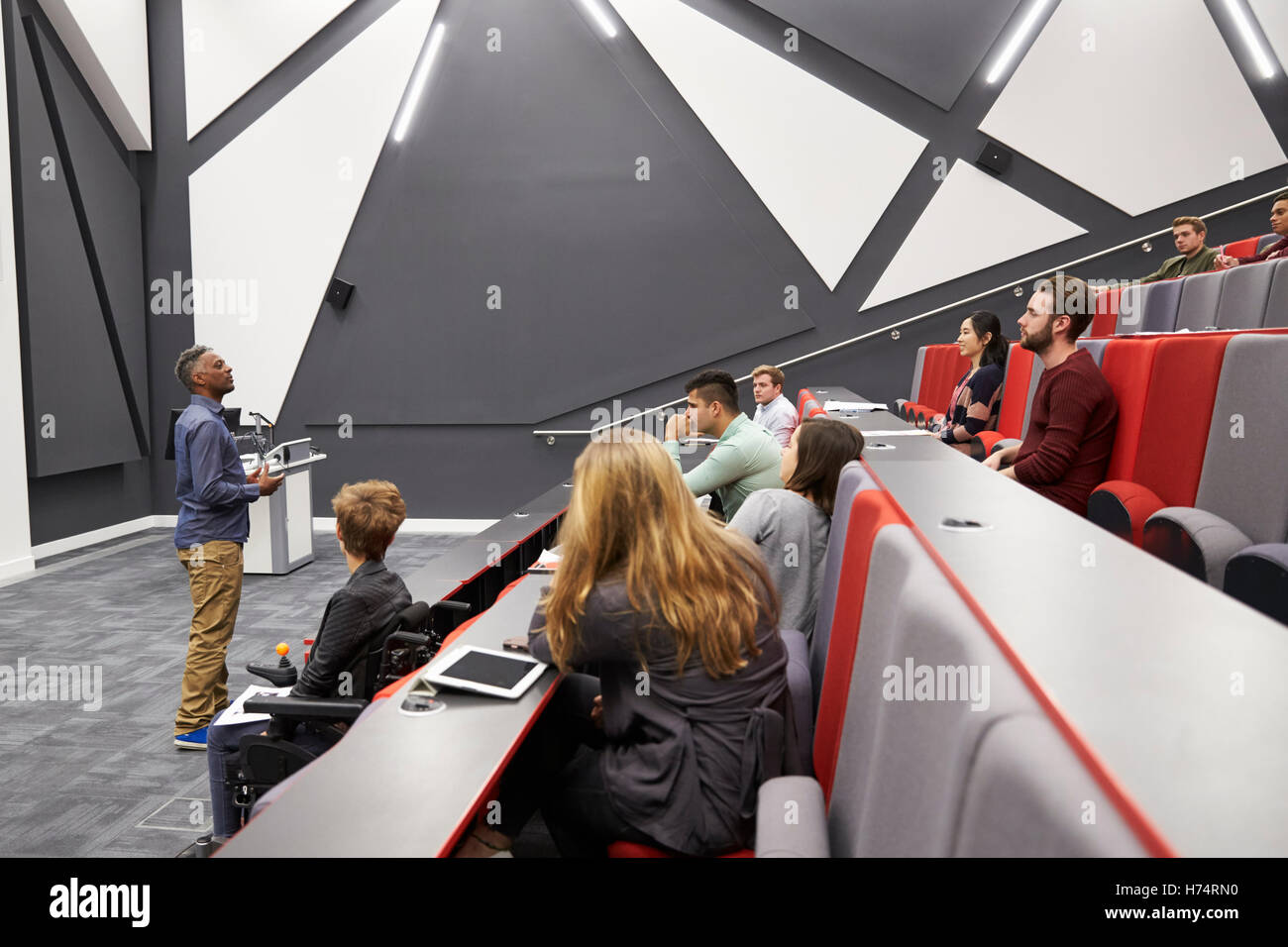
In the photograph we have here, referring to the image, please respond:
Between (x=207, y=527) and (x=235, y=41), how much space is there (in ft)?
16.3

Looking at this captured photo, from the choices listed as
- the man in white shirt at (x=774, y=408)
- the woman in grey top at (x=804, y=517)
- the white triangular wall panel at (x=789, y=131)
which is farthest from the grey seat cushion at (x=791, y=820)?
the white triangular wall panel at (x=789, y=131)

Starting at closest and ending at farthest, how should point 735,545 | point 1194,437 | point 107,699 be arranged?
point 735,545
point 1194,437
point 107,699

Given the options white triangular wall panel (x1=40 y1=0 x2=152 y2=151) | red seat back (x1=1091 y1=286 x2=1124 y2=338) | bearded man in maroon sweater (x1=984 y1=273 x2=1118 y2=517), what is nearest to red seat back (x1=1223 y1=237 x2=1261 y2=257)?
red seat back (x1=1091 y1=286 x2=1124 y2=338)

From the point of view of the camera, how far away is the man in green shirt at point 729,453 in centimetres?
297

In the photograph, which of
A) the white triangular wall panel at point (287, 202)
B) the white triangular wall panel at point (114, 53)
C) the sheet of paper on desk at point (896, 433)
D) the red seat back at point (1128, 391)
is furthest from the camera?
the white triangular wall panel at point (287, 202)

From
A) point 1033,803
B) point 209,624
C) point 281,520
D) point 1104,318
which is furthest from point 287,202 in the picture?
point 1033,803

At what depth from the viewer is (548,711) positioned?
1.91 metres

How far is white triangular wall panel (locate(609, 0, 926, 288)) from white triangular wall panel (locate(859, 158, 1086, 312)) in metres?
0.31

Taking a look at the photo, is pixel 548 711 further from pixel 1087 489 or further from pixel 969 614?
pixel 1087 489

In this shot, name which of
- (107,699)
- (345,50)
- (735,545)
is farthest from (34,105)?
(735,545)

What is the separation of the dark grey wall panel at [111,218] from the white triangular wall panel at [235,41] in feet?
2.13

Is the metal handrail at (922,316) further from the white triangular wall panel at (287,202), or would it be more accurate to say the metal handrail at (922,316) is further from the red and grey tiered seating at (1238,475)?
the red and grey tiered seating at (1238,475)

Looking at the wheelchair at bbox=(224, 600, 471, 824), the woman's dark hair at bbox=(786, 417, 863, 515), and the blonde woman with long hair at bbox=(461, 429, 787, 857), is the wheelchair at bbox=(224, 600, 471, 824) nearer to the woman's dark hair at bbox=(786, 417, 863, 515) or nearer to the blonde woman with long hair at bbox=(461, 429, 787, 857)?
the blonde woman with long hair at bbox=(461, 429, 787, 857)
